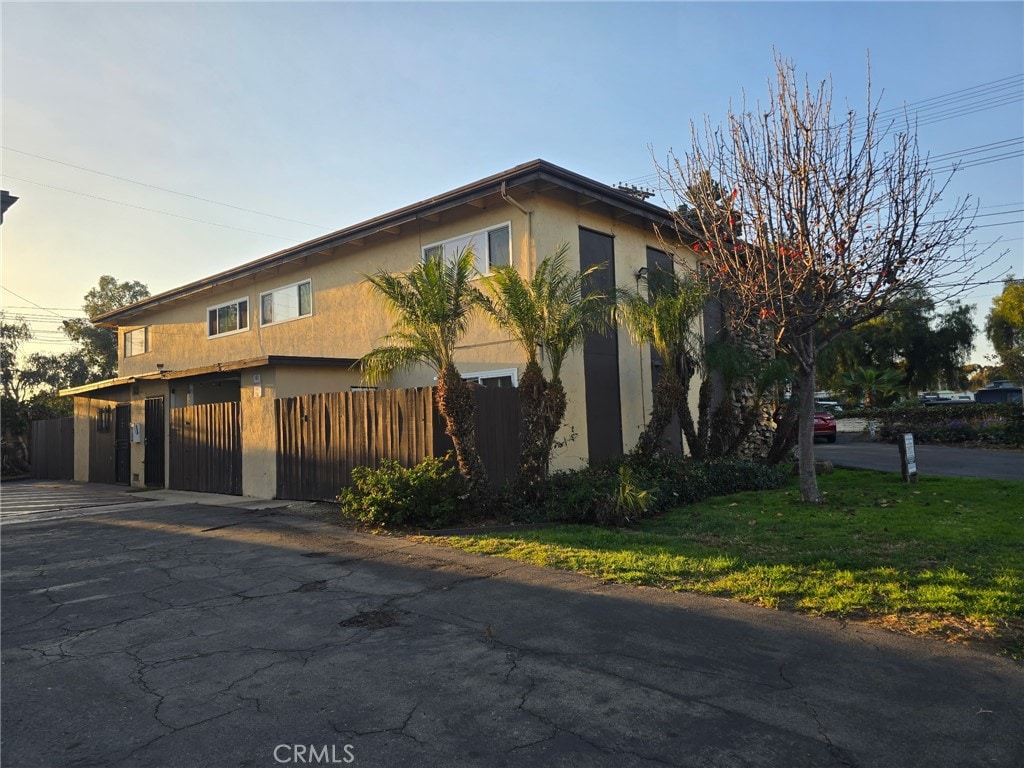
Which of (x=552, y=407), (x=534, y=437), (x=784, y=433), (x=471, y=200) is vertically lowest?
(x=784, y=433)

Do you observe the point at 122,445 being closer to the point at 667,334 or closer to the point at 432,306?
the point at 432,306

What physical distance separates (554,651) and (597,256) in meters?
10.8

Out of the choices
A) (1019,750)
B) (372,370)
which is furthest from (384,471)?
(1019,750)

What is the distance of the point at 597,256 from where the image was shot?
14.5 m

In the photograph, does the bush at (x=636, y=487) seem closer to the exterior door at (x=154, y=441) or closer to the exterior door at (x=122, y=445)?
the exterior door at (x=154, y=441)

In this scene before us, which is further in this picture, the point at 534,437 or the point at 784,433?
the point at 784,433

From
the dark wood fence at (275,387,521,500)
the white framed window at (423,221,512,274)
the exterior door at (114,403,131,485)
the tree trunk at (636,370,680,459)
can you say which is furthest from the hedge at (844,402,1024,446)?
the exterior door at (114,403,131,485)

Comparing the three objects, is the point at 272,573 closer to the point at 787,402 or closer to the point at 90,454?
the point at 787,402

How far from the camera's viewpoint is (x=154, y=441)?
18.2 m

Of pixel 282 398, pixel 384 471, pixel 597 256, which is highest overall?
pixel 597 256

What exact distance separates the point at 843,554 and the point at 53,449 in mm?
26704

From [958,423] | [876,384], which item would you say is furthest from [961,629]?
[876,384]

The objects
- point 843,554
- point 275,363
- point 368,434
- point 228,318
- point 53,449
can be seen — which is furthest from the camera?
point 53,449

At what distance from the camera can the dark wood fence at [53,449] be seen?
23719 millimetres
